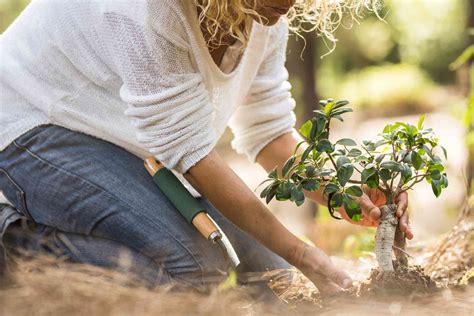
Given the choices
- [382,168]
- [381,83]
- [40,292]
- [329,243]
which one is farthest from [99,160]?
[381,83]

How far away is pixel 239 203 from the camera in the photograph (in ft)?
7.24

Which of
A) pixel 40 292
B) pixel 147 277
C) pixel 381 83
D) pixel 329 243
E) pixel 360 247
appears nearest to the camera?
pixel 40 292

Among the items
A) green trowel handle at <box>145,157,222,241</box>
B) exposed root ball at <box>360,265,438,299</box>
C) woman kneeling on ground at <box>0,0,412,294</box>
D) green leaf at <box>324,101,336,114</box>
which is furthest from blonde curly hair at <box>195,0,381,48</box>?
exposed root ball at <box>360,265,438,299</box>

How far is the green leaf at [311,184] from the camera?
2.02 meters

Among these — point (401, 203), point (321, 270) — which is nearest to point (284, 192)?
point (321, 270)

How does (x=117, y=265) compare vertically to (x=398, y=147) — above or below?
below

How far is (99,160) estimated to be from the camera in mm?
2387

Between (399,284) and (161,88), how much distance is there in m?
0.85

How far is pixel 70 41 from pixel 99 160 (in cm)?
37

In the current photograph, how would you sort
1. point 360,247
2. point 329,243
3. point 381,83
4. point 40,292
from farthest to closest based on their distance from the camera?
point 381,83
point 329,243
point 360,247
point 40,292

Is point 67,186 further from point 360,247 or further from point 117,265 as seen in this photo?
point 360,247

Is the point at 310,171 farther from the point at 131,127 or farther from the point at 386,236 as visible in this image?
the point at 131,127

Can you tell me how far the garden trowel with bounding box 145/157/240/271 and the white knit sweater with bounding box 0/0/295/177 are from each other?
47 millimetres

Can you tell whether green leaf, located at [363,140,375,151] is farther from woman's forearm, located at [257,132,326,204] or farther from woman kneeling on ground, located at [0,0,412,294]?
woman's forearm, located at [257,132,326,204]
